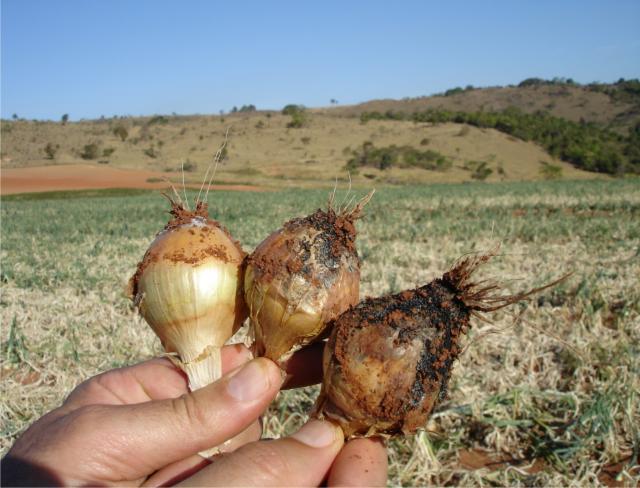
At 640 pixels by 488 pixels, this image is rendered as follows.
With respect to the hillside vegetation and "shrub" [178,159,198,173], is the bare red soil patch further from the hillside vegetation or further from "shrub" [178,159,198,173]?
"shrub" [178,159,198,173]

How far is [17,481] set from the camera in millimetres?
1477

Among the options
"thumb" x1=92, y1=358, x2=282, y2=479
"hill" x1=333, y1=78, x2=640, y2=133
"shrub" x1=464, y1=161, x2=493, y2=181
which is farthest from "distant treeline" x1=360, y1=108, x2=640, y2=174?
"thumb" x1=92, y1=358, x2=282, y2=479

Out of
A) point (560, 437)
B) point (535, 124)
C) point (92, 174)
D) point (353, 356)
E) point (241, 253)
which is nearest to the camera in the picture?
point (353, 356)

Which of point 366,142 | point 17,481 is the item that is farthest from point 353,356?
point 366,142

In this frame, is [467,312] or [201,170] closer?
[467,312]

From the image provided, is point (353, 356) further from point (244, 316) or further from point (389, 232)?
point (389, 232)

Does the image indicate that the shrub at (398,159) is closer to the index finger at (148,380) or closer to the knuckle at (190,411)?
the index finger at (148,380)

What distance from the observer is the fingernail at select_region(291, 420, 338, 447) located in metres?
1.75

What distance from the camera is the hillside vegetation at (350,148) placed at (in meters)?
48.1

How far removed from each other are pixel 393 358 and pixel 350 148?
56985 millimetres

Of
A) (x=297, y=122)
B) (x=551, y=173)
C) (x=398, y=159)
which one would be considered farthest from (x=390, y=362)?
(x=297, y=122)

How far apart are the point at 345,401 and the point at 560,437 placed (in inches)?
78.0

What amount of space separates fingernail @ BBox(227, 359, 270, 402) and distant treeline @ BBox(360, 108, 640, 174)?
58.3m

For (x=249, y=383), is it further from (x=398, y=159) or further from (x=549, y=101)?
(x=549, y=101)
